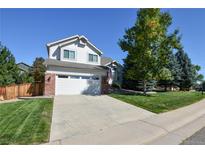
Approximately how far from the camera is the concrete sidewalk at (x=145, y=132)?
17.9ft

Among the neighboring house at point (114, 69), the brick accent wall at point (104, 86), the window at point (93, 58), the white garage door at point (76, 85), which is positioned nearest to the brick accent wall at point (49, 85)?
the white garage door at point (76, 85)

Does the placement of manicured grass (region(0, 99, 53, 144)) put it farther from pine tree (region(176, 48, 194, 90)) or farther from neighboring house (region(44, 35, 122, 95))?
pine tree (region(176, 48, 194, 90))

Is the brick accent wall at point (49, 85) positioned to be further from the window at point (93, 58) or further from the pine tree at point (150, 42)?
the pine tree at point (150, 42)

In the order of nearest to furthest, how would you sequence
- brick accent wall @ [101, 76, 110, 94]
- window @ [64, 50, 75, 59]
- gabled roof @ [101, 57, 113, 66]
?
brick accent wall @ [101, 76, 110, 94] → window @ [64, 50, 75, 59] → gabled roof @ [101, 57, 113, 66]

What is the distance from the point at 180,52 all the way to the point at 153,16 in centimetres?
1745

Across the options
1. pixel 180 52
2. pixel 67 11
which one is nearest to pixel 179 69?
pixel 180 52

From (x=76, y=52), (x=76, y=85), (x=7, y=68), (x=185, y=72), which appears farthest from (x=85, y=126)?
(x=185, y=72)

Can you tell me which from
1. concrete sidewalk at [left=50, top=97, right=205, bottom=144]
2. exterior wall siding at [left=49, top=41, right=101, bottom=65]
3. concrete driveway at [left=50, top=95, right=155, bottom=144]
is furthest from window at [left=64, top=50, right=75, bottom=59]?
concrete sidewalk at [left=50, top=97, right=205, bottom=144]

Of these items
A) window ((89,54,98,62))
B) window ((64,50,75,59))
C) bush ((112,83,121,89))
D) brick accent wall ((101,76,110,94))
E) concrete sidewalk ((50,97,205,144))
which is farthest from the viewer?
bush ((112,83,121,89))

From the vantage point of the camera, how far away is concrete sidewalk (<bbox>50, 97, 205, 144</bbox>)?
5.45 metres

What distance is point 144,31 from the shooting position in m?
16.9
